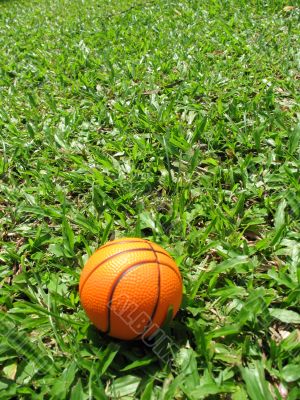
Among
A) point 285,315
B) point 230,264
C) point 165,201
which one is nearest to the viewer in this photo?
point 285,315

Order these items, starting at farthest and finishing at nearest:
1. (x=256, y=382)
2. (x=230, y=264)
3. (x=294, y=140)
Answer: (x=294, y=140)
(x=230, y=264)
(x=256, y=382)

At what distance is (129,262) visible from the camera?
5.65 feet

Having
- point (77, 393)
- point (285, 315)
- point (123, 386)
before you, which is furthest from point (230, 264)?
point (77, 393)

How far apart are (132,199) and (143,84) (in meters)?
1.73

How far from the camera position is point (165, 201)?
264 centimetres

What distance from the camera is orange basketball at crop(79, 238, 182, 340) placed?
65.1 inches

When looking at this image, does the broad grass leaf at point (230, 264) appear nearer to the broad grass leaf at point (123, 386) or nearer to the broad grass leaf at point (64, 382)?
the broad grass leaf at point (123, 386)

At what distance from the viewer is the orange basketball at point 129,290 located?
165 centimetres

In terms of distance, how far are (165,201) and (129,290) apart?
107 cm

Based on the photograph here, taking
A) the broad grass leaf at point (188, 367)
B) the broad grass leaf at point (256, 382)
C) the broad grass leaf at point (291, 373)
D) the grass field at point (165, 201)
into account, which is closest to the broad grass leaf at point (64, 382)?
the grass field at point (165, 201)

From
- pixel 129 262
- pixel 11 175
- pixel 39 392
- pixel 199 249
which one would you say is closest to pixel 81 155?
pixel 11 175

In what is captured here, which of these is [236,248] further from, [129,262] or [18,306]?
[18,306]

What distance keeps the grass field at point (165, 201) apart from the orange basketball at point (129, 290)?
186 mm

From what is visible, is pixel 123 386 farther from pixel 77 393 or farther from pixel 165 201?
pixel 165 201
